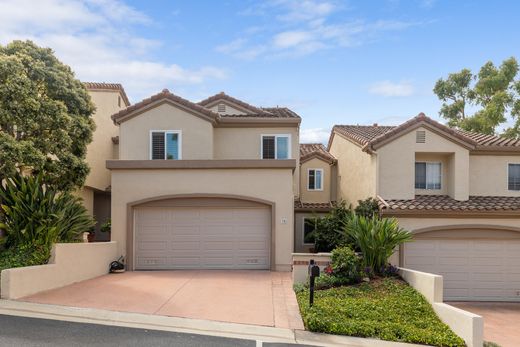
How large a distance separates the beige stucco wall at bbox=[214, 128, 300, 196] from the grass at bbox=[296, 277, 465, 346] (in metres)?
8.83

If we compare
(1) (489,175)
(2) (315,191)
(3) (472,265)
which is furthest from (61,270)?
(1) (489,175)

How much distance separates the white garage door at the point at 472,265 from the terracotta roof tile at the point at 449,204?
1328 mm

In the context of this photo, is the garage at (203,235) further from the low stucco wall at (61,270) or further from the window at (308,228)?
the window at (308,228)

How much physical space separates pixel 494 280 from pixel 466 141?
18.4 feet

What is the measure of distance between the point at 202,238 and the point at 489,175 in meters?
12.6

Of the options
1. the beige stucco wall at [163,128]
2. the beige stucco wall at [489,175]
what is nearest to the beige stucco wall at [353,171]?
the beige stucco wall at [489,175]

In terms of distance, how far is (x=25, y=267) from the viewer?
10.8 metres

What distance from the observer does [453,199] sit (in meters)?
18.0

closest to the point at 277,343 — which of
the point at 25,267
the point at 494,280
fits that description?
the point at 25,267

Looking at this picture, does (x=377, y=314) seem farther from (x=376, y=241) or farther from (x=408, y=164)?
(x=408, y=164)

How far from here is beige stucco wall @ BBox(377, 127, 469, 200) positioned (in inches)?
706

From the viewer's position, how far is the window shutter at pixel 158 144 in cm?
1867

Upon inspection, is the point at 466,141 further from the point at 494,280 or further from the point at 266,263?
the point at 266,263

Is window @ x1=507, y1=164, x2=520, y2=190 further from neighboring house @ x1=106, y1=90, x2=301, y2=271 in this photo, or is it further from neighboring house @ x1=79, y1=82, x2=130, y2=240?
neighboring house @ x1=79, y1=82, x2=130, y2=240
